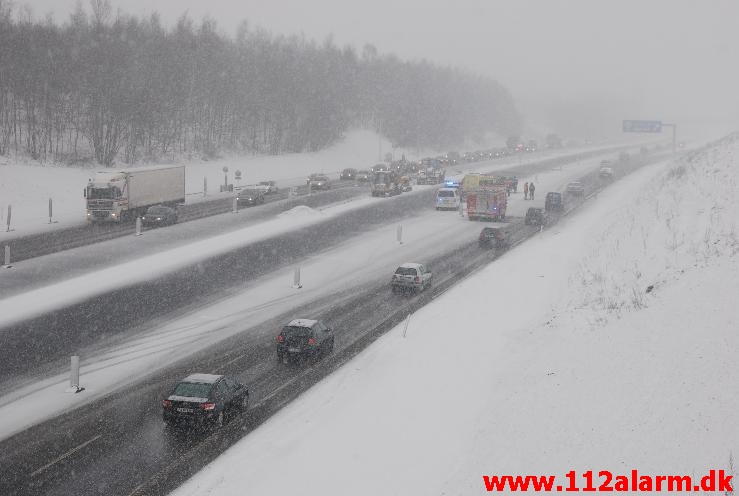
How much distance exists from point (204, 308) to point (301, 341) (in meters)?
8.34

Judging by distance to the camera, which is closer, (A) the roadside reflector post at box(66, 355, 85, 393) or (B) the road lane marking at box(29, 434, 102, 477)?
(B) the road lane marking at box(29, 434, 102, 477)

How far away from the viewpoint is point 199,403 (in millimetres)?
17828

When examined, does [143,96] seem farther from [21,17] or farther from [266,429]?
[266,429]

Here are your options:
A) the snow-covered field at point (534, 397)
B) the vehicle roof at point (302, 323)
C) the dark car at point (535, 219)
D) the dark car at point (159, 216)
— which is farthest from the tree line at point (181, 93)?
the snow-covered field at point (534, 397)

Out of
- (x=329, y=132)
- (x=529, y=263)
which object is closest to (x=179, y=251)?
(x=529, y=263)

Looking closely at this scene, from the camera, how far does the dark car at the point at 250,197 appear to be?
58.1 metres

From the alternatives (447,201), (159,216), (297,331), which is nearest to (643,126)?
(447,201)

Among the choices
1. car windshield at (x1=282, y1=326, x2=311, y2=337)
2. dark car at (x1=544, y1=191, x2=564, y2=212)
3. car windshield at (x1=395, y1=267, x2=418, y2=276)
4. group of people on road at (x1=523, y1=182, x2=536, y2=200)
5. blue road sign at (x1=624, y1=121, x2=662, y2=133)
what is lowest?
car windshield at (x1=282, y1=326, x2=311, y2=337)

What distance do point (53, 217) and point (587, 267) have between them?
35.5m

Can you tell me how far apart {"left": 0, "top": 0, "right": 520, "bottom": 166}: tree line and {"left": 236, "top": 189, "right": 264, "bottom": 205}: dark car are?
19892 mm

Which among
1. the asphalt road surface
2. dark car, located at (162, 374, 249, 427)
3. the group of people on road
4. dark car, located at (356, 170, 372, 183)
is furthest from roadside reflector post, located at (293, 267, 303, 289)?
dark car, located at (356, 170, 372, 183)

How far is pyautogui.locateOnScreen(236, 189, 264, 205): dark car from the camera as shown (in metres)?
58.1

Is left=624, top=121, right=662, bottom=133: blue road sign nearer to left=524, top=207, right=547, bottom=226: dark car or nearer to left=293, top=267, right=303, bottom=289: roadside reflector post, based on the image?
left=524, top=207, right=547, bottom=226: dark car

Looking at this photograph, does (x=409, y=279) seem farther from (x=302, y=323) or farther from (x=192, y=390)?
(x=192, y=390)
